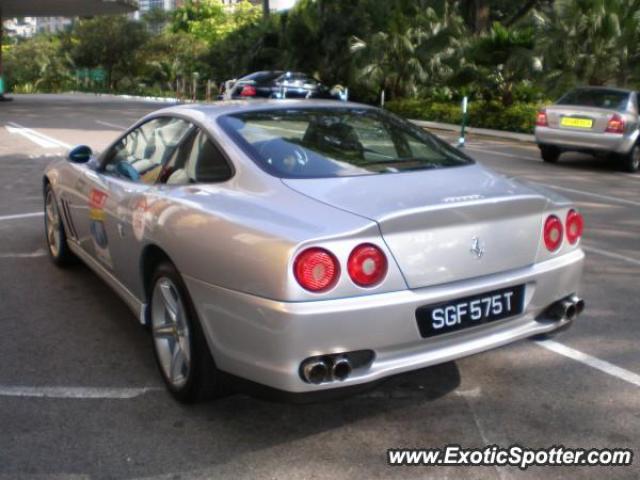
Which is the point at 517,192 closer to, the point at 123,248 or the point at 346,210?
the point at 346,210

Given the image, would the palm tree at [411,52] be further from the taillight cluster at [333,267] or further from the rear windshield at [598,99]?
the taillight cluster at [333,267]

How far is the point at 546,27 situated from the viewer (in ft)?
59.2

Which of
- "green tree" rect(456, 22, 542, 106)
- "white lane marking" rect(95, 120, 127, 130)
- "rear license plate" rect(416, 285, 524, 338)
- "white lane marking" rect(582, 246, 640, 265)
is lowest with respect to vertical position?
"white lane marking" rect(582, 246, 640, 265)

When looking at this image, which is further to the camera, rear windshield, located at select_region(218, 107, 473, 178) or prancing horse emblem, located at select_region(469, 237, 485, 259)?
rear windshield, located at select_region(218, 107, 473, 178)

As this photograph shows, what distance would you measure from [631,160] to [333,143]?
31.7 feet

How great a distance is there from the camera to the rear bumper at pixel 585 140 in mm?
12117

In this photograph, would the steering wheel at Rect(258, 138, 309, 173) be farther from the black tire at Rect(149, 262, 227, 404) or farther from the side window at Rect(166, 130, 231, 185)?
the black tire at Rect(149, 262, 227, 404)

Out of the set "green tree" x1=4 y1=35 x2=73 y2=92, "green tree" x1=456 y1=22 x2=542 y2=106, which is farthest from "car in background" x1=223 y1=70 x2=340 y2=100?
"green tree" x1=4 y1=35 x2=73 y2=92

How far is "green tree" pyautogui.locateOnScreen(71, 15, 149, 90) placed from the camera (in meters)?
52.9

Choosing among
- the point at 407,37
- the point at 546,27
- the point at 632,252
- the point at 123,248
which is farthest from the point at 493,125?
the point at 123,248

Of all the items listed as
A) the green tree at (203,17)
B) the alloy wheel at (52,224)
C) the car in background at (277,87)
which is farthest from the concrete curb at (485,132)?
the green tree at (203,17)

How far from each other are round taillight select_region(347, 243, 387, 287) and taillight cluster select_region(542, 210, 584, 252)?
3.11 feet

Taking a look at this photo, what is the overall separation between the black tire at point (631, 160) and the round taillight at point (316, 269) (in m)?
10.6

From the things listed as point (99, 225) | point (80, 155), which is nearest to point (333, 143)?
point (99, 225)
